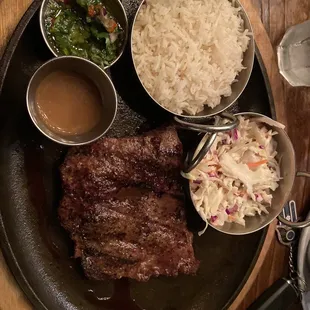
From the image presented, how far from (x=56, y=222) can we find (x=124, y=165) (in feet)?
1.92

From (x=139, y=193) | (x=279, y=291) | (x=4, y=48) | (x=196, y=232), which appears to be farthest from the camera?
(x=279, y=291)

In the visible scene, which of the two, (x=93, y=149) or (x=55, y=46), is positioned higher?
(x=55, y=46)

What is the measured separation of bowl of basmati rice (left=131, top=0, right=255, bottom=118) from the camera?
314cm

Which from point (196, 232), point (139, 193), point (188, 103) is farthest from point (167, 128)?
point (196, 232)

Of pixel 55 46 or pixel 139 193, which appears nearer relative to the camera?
pixel 55 46

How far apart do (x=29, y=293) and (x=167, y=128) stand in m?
1.36

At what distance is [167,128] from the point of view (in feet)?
10.5

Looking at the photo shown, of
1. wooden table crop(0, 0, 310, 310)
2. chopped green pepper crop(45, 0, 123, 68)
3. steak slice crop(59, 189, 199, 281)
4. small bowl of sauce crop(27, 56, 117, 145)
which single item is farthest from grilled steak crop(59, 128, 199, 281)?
wooden table crop(0, 0, 310, 310)

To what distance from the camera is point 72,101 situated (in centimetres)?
299

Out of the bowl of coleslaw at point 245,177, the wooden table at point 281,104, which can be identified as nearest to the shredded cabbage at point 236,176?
the bowl of coleslaw at point 245,177

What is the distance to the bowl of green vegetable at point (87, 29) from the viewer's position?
296 centimetres

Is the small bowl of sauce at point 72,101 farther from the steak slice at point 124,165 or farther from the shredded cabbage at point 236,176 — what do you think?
the shredded cabbage at point 236,176

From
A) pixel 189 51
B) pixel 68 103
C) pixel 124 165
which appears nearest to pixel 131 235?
pixel 124 165

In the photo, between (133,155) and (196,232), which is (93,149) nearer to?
(133,155)
